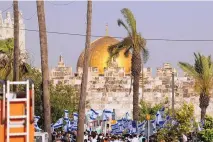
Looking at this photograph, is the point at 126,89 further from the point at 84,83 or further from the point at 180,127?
the point at 84,83

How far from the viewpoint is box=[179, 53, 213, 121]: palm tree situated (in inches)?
1336

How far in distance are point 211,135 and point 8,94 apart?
37.9 feet

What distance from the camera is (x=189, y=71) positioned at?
34.2 m

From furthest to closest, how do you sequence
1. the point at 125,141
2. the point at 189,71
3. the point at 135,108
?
the point at 189,71 → the point at 135,108 → the point at 125,141

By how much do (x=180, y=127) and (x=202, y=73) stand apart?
31.8 feet

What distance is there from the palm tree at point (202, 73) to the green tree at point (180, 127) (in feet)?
29.5

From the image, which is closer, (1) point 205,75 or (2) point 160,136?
(2) point 160,136

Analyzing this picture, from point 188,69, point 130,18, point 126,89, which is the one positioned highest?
point 130,18

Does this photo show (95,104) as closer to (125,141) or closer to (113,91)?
(113,91)

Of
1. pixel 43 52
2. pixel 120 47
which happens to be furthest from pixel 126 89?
pixel 43 52

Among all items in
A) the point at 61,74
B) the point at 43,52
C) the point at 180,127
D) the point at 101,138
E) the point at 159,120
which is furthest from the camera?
the point at 61,74

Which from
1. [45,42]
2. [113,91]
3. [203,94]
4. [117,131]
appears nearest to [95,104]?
[113,91]

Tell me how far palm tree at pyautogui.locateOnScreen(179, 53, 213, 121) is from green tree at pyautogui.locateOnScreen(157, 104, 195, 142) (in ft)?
29.5

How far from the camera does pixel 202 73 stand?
34.1 meters
